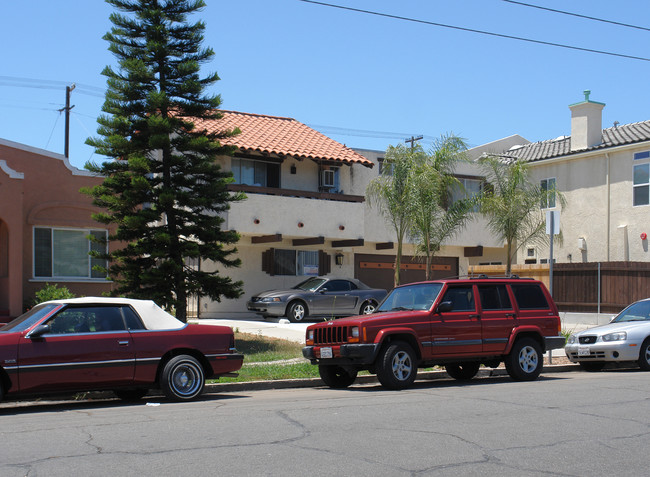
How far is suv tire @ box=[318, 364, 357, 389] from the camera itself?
12828mm

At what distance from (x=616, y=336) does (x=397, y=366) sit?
541cm

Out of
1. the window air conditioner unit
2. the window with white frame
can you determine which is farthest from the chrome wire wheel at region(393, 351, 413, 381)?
the window with white frame

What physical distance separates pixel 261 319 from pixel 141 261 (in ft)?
26.4

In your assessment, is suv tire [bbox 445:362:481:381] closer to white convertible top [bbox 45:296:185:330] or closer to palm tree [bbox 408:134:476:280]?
white convertible top [bbox 45:296:185:330]

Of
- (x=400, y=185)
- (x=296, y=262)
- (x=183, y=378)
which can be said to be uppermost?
(x=400, y=185)

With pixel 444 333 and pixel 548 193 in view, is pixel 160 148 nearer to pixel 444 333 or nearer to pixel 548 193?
pixel 444 333

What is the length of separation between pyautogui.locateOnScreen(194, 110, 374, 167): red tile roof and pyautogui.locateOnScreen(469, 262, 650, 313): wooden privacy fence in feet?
26.3

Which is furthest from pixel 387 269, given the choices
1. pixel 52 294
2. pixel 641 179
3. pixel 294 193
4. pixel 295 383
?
pixel 295 383

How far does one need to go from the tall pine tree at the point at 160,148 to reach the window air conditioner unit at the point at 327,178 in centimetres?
1041

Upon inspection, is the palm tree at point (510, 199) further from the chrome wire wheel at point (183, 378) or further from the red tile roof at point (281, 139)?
the chrome wire wheel at point (183, 378)

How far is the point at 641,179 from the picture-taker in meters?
27.2

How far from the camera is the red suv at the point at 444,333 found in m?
11.9

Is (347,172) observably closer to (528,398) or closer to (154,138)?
(154,138)

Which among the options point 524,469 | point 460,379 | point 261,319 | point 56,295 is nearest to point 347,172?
point 261,319
